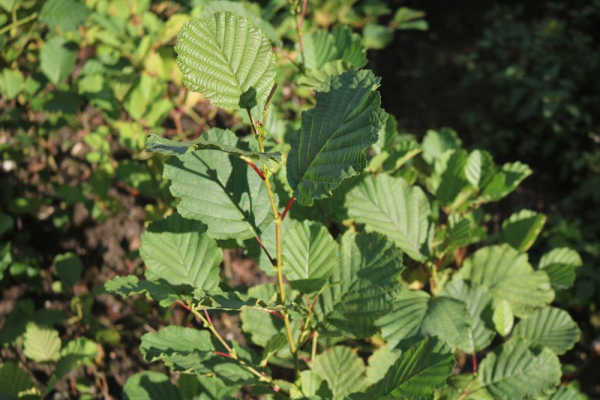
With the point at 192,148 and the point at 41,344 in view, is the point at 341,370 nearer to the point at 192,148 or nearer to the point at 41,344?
the point at 192,148

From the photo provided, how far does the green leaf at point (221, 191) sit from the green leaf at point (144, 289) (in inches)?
5.7

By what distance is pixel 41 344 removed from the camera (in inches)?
55.9

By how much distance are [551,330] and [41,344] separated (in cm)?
138

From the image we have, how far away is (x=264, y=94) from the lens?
2.66 feet

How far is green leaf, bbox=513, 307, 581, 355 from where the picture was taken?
112 centimetres

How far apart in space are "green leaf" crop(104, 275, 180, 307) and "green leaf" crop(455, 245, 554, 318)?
665mm

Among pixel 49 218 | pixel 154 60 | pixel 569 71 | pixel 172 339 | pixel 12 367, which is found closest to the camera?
pixel 172 339

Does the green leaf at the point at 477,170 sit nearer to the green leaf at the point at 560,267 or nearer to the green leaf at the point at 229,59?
the green leaf at the point at 560,267

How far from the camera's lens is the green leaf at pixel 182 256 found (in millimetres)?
995

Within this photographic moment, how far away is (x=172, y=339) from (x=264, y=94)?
53 centimetres

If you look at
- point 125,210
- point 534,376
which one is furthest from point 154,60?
point 534,376

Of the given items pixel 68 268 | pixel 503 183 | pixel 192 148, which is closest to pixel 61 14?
pixel 68 268

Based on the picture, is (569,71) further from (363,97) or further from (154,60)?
(363,97)

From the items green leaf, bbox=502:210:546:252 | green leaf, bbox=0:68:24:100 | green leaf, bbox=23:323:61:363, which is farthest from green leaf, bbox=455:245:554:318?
green leaf, bbox=0:68:24:100
